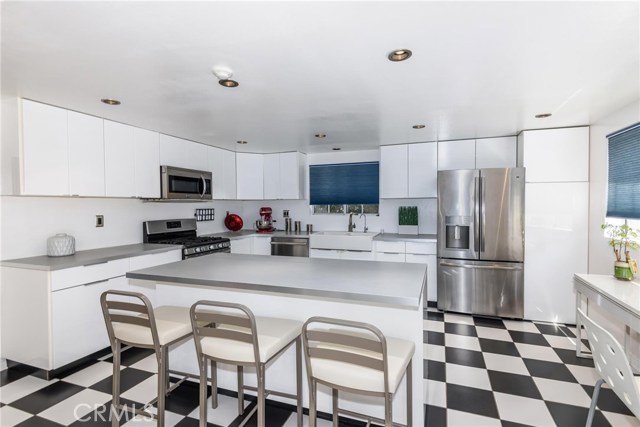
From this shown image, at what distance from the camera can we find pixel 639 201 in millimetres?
2607

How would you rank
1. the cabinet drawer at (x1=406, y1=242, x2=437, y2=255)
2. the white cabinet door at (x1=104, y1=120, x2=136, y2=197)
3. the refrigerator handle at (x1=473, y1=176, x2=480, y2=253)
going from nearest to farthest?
1. the white cabinet door at (x1=104, y1=120, x2=136, y2=197)
2. the refrigerator handle at (x1=473, y1=176, x2=480, y2=253)
3. the cabinet drawer at (x1=406, y1=242, x2=437, y2=255)

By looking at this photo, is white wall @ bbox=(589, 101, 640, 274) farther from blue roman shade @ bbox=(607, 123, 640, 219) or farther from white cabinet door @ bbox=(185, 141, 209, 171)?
white cabinet door @ bbox=(185, 141, 209, 171)

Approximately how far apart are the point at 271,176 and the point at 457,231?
2.90 m

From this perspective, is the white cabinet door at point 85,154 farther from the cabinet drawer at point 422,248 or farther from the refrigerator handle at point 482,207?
the refrigerator handle at point 482,207

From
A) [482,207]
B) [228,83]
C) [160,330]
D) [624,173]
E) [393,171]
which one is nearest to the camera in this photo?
[160,330]

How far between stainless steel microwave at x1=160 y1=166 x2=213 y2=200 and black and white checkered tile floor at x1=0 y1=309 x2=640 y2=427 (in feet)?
5.73

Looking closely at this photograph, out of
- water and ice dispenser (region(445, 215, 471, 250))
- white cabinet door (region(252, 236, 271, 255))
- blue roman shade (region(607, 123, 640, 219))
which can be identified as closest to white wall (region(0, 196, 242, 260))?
white cabinet door (region(252, 236, 271, 255))

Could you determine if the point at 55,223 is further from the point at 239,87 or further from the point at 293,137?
the point at 293,137

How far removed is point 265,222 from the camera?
5414 mm

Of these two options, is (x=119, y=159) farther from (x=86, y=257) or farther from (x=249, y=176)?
(x=249, y=176)

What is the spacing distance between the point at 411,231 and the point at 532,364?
227 centimetres

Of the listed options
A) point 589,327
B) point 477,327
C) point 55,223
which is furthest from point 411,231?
point 55,223

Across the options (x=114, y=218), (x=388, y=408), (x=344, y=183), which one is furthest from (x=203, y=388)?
(x=344, y=183)

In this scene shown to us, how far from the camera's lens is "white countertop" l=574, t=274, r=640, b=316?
201 centimetres
